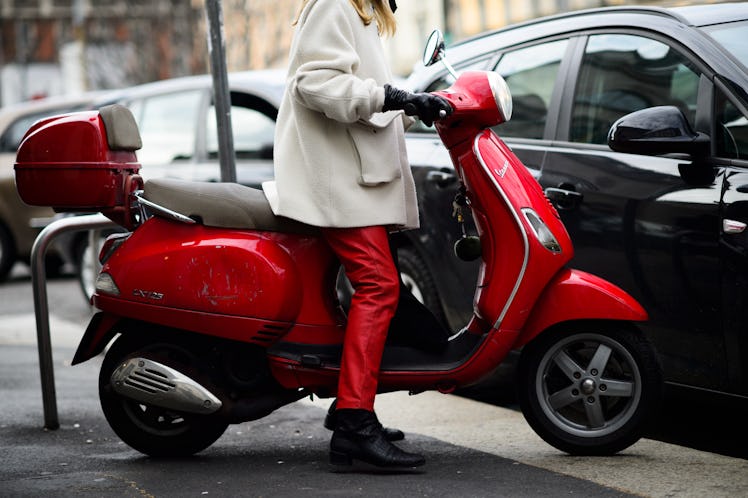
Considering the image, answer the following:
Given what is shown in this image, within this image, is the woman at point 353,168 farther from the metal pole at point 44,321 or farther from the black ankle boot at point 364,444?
the metal pole at point 44,321

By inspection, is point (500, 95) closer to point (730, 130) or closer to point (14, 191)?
point (730, 130)

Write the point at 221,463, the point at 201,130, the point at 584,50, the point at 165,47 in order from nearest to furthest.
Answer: the point at 221,463 < the point at 584,50 < the point at 201,130 < the point at 165,47

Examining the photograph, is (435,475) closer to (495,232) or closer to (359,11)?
(495,232)

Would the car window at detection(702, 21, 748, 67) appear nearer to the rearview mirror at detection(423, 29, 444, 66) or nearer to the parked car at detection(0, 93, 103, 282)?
the rearview mirror at detection(423, 29, 444, 66)

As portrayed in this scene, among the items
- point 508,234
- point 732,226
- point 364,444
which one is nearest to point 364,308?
point 364,444

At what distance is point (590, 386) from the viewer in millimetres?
4652

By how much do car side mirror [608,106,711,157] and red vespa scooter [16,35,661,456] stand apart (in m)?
0.43

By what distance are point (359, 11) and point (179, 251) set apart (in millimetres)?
1092

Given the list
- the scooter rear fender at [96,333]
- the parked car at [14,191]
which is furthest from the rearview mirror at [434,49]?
the parked car at [14,191]

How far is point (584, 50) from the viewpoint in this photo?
569 centimetres

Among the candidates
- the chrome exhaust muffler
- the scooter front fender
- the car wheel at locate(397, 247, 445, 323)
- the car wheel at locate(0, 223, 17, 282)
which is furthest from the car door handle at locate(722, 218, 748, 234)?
the car wheel at locate(0, 223, 17, 282)

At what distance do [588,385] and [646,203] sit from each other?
84 centimetres

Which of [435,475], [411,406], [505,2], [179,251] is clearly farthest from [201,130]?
[505,2]

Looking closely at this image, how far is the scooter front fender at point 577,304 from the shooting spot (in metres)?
4.59
